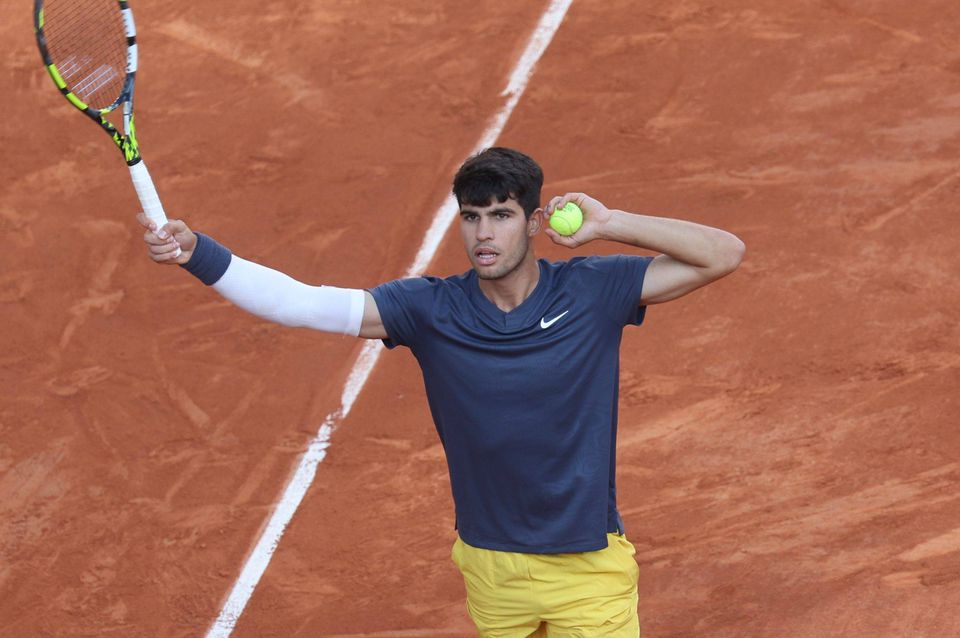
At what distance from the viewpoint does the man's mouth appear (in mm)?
4520

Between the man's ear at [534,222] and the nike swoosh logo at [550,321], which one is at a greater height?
the man's ear at [534,222]

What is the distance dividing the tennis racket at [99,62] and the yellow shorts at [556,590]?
64.6 inches

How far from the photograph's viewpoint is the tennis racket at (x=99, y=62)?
4.79 meters

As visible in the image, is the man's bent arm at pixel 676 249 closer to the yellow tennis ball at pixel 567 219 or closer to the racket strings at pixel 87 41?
the yellow tennis ball at pixel 567 219

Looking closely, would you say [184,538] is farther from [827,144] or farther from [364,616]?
[827,144]

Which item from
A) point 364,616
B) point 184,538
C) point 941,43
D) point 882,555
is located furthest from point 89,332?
point 941,43

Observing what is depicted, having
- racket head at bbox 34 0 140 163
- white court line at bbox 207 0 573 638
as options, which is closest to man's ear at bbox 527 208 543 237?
racket head at bbox 34 0 140 163

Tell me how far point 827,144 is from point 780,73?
102cm

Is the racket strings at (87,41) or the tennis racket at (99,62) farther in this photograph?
the racket strings at (87,41)

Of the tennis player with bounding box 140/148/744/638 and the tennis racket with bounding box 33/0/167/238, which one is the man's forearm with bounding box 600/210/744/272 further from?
the tennis racket with bounding box 33/0/167/238

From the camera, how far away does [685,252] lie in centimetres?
451

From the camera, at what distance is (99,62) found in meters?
7.66

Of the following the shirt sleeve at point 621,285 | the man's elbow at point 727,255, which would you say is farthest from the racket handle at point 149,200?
the man's elbow at point 727,255

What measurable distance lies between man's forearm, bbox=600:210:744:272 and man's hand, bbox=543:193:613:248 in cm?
3
